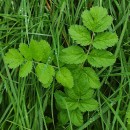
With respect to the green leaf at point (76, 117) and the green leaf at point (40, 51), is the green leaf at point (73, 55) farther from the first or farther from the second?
the green leaf at point (76, 117)

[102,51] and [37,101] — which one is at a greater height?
[102,51]

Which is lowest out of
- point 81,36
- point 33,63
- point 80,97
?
point 80,97

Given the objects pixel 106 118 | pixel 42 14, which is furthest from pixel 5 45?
pixel 106 118

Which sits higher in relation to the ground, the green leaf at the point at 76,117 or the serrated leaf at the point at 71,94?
the serrated leaf at the point at 71,94

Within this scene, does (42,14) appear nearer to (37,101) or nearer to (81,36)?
(81,36)

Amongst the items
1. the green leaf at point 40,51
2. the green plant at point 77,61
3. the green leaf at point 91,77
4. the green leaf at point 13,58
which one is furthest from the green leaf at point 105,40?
the green leaf at point 13,58

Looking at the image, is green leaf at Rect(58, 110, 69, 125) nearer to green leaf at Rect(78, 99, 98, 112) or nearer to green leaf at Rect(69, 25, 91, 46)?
green leaf at Rect(78, 99, 98, 112)

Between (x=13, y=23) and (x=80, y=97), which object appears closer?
(x=80, y=97)

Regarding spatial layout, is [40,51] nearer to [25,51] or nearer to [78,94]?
[25,51]
